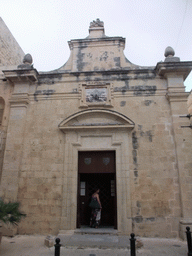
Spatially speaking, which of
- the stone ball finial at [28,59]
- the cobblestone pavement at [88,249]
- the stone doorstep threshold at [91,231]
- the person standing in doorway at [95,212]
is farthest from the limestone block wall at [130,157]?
the stone ball finial at [28,59]

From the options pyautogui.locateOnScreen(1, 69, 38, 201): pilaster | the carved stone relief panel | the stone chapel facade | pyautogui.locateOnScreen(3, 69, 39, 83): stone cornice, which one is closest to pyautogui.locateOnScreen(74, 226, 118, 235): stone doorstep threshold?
the stone chapel facade

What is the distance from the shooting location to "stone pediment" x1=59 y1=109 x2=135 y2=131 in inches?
278

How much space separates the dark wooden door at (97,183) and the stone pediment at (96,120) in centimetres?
100

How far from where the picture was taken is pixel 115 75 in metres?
7.83

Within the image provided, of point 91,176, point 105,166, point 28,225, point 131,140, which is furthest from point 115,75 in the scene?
point 28,225

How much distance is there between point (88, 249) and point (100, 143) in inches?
130

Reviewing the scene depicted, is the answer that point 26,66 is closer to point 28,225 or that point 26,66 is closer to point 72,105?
point 72,105

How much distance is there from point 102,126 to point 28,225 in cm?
419

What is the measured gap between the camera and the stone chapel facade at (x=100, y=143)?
6426 millimetres

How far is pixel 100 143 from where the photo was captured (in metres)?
7.10

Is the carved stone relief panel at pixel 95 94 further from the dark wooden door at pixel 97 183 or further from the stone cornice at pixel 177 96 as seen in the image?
the stone cornice at pixel 177 96

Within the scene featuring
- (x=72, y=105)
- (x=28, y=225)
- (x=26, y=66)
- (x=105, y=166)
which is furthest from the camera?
(x=26, y=66)

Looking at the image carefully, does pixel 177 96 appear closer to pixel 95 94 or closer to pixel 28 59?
pixel 95 94

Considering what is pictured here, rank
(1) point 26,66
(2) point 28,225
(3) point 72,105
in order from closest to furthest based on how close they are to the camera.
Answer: (2) point 28,225 → (3) point 72,105 → (1) point 26,66
